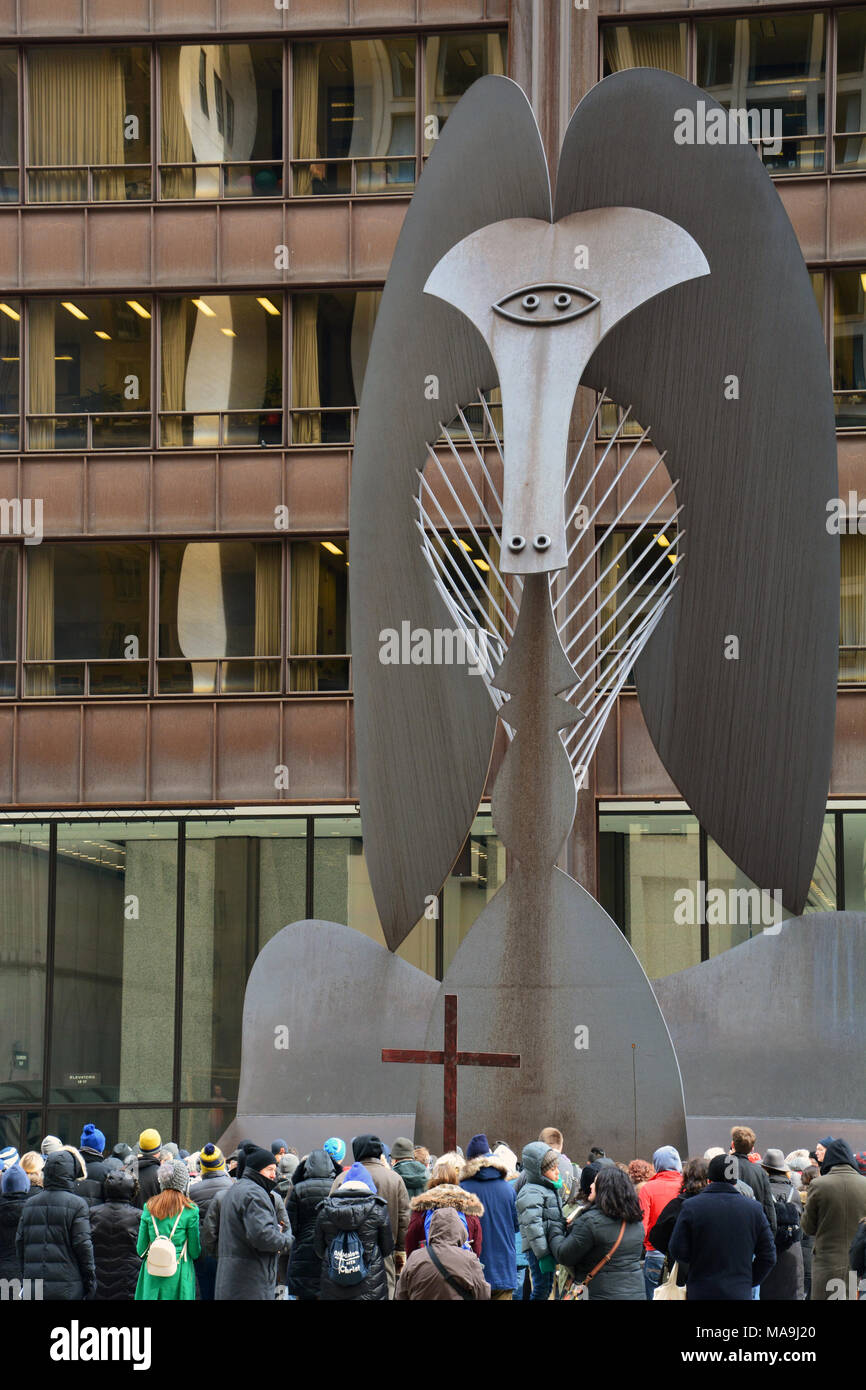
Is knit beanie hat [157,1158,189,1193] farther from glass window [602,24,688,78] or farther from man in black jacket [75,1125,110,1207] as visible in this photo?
glass window [602,24,688,78]

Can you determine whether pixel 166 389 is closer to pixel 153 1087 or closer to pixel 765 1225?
pixel 153 1087

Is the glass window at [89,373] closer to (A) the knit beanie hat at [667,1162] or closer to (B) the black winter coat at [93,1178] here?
(B) the black winter coat at [93,1178]

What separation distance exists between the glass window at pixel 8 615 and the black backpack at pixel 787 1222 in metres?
17.9

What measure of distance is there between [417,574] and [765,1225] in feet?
31.1

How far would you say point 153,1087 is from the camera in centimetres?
2527

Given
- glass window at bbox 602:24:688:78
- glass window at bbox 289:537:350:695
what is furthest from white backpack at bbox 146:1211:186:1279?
glass window at bbox 602:24:688:78

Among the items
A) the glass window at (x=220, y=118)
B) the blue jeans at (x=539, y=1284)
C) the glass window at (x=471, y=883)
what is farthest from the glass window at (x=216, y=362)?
the blue jeans at (x=539, y=1284)

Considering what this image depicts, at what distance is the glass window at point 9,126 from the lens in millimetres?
26734

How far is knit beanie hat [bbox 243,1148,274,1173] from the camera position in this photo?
30.3 ft

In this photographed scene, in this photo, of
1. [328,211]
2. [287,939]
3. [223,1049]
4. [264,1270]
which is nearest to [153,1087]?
[223,1049]

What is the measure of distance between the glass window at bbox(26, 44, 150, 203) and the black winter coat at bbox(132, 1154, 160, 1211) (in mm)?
17932

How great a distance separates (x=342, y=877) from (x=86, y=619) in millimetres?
4882

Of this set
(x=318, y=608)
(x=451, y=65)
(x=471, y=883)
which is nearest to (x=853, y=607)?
(x=471, y=883)

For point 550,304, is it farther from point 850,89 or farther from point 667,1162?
point 850,89
